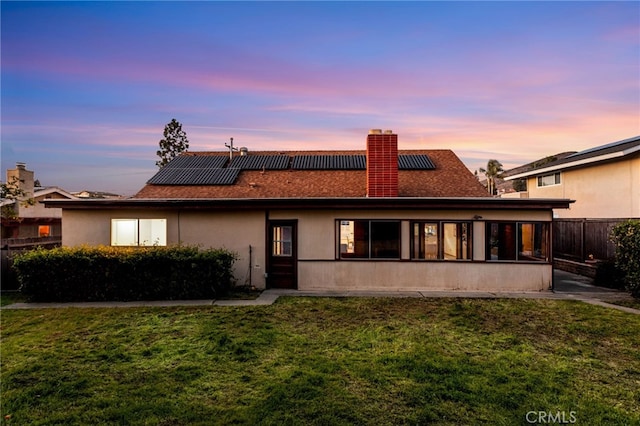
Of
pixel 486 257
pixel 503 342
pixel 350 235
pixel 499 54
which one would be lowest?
pixel 503 342

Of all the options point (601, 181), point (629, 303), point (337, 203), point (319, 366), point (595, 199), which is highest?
point (601, 181)

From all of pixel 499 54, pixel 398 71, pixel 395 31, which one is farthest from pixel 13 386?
pixel 499 54

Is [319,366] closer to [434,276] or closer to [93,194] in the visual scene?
[434,276]

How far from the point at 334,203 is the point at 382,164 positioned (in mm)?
2687

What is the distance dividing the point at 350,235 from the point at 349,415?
704 centimetres

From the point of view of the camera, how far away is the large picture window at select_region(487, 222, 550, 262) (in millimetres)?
10211

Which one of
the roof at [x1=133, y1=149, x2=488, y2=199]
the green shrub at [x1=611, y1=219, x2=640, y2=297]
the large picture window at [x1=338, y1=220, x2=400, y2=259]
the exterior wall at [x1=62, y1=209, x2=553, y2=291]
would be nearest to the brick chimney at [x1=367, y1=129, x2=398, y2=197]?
the roof at [x1=133, y1=149, x2=488, y2=199]

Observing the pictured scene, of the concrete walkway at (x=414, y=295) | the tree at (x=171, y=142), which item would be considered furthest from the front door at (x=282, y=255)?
the tree at (x=171, y=142)

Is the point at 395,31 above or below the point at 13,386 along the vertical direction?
above

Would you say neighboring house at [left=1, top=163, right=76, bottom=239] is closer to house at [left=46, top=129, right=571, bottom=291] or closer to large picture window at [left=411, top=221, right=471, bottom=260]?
house at [left=46, top=129, right=571, bottom=291]

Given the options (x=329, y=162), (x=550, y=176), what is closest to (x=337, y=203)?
(x=329, y=162)

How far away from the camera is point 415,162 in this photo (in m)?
15.2

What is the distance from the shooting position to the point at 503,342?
19.6 feet

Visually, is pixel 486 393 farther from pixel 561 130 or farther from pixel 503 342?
pixel 561 130
